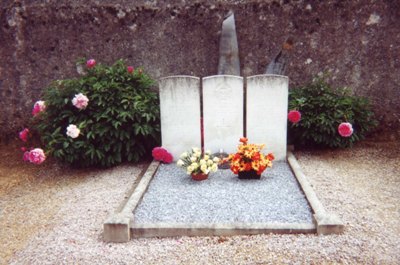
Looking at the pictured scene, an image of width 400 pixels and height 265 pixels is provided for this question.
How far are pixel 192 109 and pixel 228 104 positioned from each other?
479 millimetres

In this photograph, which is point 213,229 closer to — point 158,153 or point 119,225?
point 119,225

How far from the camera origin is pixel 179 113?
540 cm

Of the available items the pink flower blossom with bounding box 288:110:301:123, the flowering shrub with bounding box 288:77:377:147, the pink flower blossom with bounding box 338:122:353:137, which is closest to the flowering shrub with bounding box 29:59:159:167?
the pink flower blossom with bounding box 288:110:301:123

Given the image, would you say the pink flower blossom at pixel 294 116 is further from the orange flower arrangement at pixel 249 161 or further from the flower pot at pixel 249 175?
the flower pot at pixel 249 175

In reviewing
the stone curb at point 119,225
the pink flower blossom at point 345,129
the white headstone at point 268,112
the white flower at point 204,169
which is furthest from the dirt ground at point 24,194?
the pink flower blossom at point 345,129

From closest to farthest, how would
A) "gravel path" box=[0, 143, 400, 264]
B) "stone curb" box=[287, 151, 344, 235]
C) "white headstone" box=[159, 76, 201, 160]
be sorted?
"gravel path" box=[0, 143, 400, 264] < "stone curb" box=[287, 151, 344, 235] < "white headstone" box=[159, 76, 201, 160]

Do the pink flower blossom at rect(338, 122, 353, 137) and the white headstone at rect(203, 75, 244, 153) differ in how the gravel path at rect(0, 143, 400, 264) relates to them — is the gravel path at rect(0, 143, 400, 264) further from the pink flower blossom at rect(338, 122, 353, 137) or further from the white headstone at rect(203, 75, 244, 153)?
the white headstone at rect(203, 75, 244, 153)

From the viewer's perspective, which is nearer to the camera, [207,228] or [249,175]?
[207,228]

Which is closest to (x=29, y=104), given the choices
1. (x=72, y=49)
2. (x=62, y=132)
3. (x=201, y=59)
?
(x=72, y=49)

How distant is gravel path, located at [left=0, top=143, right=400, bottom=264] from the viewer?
3.30m

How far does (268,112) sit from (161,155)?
1.52 m

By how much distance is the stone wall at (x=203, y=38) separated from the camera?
6297 millimetres

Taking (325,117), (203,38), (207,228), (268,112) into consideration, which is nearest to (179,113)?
(268,112)

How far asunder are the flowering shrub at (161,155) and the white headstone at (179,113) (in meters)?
0.13
